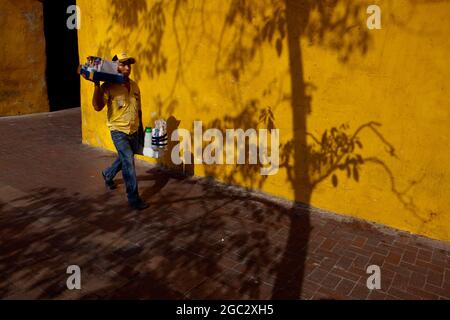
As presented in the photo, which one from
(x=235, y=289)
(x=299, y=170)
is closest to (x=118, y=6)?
(x=299, y=170)

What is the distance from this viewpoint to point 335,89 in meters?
5.42

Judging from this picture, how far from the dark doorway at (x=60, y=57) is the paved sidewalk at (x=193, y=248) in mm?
7539

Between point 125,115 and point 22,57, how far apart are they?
8.73 m

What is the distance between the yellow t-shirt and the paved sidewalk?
1.24 meters

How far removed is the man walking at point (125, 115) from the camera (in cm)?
550

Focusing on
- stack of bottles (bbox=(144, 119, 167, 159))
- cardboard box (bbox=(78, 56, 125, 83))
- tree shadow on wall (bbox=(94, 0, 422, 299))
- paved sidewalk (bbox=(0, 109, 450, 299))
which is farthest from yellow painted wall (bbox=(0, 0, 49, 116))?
cardboard box (bbox=(78, 56, 125, 83))

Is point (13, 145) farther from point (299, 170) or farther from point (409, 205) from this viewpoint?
point (409, 205)

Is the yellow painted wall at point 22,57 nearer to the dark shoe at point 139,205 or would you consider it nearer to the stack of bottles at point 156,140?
the stack of bottles at point 156,140

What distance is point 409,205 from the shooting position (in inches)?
201

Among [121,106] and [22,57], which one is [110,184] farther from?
[22,57]

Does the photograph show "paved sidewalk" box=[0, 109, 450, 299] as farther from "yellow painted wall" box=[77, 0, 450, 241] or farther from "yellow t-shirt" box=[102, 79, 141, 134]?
"yellow t-shirt" box=[102, 79, 141, 134]

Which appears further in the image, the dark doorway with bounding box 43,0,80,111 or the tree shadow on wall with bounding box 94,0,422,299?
the dark doorway with bounding box 43,0,80,111

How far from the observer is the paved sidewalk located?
406 centimetres

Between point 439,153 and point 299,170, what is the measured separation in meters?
1.88
